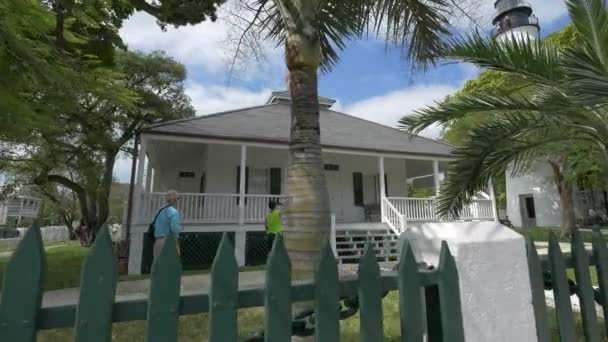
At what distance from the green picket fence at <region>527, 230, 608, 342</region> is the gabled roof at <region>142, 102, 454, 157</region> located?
8266 mm

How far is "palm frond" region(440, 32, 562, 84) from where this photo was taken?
4.32m

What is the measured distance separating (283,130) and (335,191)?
13.8ft

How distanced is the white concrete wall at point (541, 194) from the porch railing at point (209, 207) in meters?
22.7

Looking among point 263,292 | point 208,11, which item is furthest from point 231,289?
point 208,11

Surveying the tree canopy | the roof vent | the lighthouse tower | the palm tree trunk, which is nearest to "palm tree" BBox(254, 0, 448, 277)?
the palm tree trunk

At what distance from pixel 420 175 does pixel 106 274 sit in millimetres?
22538

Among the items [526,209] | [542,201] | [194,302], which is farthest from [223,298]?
[526,209]

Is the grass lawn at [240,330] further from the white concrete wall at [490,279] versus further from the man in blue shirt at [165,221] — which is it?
the white concrete wall at [490,279]

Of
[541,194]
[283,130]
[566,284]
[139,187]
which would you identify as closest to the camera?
[566,284]

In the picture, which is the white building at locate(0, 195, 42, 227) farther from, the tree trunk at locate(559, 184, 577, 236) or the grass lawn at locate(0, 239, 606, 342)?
the tree trunk at locate(559, 184, 577, 236)

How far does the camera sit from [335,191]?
652 inches

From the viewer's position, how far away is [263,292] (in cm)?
134

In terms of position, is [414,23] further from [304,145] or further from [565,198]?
[565,198]

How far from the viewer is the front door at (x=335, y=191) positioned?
53.8 ft
